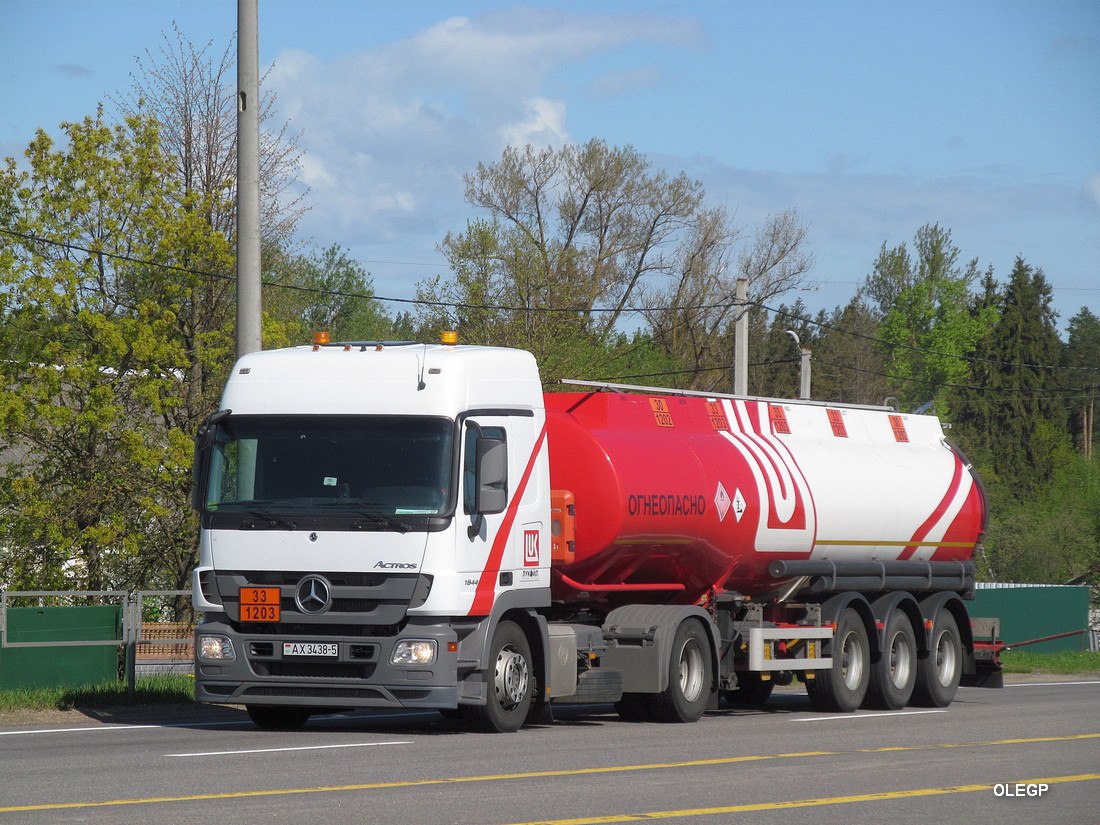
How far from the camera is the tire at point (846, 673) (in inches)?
737

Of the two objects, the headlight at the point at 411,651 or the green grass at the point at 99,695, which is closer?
the headlight at the point at 411,651

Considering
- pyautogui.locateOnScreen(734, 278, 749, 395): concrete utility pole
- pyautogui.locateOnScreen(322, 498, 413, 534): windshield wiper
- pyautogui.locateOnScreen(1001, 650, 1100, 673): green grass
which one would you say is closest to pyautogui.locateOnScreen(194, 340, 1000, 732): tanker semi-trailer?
pyautogui.locateOnScreen(322, 498, 413, 534): windshield wiper

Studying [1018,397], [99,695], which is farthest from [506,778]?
[1018,397]

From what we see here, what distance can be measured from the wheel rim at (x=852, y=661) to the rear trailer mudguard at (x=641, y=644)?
12.2ft

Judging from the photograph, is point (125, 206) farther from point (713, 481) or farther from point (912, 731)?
point (912, 731)

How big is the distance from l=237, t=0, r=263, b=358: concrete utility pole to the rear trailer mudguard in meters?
5.14

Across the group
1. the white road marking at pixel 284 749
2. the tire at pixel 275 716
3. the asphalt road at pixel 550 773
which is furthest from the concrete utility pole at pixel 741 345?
the white road marking at pixel 284 749

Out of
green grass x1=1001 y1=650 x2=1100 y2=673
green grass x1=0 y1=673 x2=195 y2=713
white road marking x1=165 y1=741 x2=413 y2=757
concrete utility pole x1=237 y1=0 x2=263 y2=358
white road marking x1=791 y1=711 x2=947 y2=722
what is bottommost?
green grass x1=1001 y1=650 x2=1100 y2=673

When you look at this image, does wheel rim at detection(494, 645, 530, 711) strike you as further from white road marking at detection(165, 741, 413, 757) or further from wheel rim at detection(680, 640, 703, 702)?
wheel rim at detection(680, 640, 703, 702)

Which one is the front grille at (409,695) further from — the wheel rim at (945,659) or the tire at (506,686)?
the wheel rim at (945,659)

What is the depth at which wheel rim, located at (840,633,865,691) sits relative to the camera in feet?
62.7

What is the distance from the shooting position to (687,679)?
54.2 ft

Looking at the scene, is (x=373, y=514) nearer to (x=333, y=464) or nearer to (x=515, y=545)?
(x=333, y=464)

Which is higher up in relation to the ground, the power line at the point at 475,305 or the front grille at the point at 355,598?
the power line at the point at 475,305
